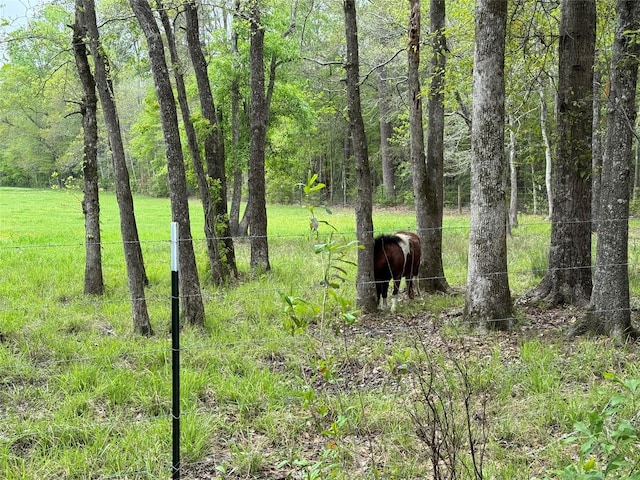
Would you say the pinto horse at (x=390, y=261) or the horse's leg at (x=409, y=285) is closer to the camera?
the pinto horse at (x=390, y=261)

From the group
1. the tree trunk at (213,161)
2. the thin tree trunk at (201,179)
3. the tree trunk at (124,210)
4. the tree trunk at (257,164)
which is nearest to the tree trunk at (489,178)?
the tree trunk at (124,210)

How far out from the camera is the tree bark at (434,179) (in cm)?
859

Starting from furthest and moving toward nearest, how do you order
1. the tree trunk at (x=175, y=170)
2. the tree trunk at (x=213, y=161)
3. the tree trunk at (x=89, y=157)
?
the tree trunk at (x=213, y=161) < the tree trunk at (x=89, y=157) < the tree trunk at (x=175, y=170)

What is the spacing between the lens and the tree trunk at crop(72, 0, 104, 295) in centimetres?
841

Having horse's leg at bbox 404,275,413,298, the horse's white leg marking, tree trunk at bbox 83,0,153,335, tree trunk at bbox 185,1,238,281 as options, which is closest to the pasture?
tree trunk at bbox 83,0,153,335

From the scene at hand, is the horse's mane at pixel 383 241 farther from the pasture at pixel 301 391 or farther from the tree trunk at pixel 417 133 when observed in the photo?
the pasture at pixel 301 391

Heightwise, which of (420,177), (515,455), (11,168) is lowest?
(515,455)

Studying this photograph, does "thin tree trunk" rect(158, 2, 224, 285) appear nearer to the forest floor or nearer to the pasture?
the pasture

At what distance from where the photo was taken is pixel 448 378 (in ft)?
15.1

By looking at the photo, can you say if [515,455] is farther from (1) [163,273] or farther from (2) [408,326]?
(1) [163,273]

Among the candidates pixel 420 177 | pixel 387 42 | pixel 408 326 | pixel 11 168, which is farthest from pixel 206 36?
pixel 11 168

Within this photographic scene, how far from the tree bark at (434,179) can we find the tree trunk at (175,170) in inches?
150

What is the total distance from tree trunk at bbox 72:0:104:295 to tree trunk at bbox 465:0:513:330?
595cm

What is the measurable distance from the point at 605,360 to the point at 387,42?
1530cm
